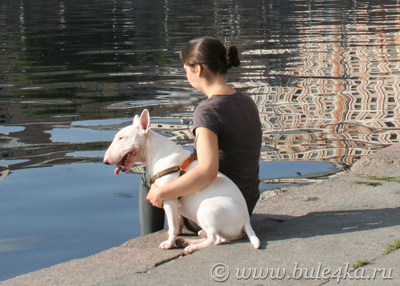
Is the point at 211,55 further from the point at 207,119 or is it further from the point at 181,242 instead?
the point at 181,242

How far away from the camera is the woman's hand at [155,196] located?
396 centimetres

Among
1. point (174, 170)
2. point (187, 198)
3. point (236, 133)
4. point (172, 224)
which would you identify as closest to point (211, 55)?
point (236, 133)

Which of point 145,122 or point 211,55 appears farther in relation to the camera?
point 145,122

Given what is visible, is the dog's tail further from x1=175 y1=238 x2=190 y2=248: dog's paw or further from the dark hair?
the dark hair

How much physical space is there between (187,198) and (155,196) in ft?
0.67

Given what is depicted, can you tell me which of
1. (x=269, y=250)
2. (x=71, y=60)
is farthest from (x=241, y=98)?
(x=71, y=60)

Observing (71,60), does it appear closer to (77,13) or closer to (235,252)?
(235,252)

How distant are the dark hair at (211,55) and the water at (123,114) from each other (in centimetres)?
182

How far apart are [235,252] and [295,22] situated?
27496 mm

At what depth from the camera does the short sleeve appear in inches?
153

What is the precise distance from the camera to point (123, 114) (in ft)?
33.1

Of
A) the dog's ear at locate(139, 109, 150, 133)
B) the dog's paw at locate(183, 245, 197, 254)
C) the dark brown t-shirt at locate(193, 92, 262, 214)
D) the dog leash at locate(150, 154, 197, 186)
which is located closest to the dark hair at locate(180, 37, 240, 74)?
the dark brown t-shirt at locate(193, 92, 262, 214)

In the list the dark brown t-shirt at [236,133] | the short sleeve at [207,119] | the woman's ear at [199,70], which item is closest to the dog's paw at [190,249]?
the dark brown t-shirt at [236,133]

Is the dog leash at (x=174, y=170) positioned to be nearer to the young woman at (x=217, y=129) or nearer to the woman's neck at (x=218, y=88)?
the young woman at (x=217, y=129)
